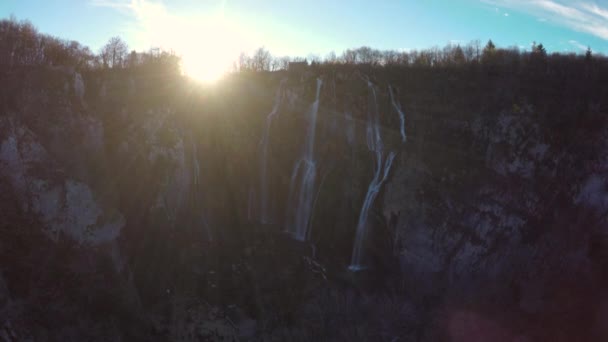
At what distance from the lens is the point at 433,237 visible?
25.9m

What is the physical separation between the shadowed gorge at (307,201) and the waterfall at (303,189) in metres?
0.09

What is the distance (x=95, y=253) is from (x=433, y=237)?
1851 centimetres

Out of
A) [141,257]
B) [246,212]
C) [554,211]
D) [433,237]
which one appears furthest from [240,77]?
[554,211]

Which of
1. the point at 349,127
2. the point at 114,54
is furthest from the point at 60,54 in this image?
the point at 349,127

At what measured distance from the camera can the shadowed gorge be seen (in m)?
21.8

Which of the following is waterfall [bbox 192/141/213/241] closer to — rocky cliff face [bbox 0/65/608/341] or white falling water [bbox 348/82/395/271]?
rocky cliff face [bbox 0/65/608/341]

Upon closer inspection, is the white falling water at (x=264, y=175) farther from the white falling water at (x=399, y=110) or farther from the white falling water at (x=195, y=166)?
the white falling water at (x=399, y=110)

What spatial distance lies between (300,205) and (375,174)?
5.21m

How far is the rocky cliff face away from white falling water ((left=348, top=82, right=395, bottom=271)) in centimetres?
15

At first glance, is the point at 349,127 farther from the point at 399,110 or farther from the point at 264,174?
the point at 264,174

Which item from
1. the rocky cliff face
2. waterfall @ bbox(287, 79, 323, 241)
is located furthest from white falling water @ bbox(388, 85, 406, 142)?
waterfall @ bbox(287, 79, 323, 241)

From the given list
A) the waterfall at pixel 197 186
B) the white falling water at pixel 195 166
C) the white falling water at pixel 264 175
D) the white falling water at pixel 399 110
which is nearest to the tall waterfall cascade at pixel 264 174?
the white falling water at pixel 264 175

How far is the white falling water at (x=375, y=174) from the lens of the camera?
26.7m

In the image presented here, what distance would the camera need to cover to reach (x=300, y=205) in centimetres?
2852
